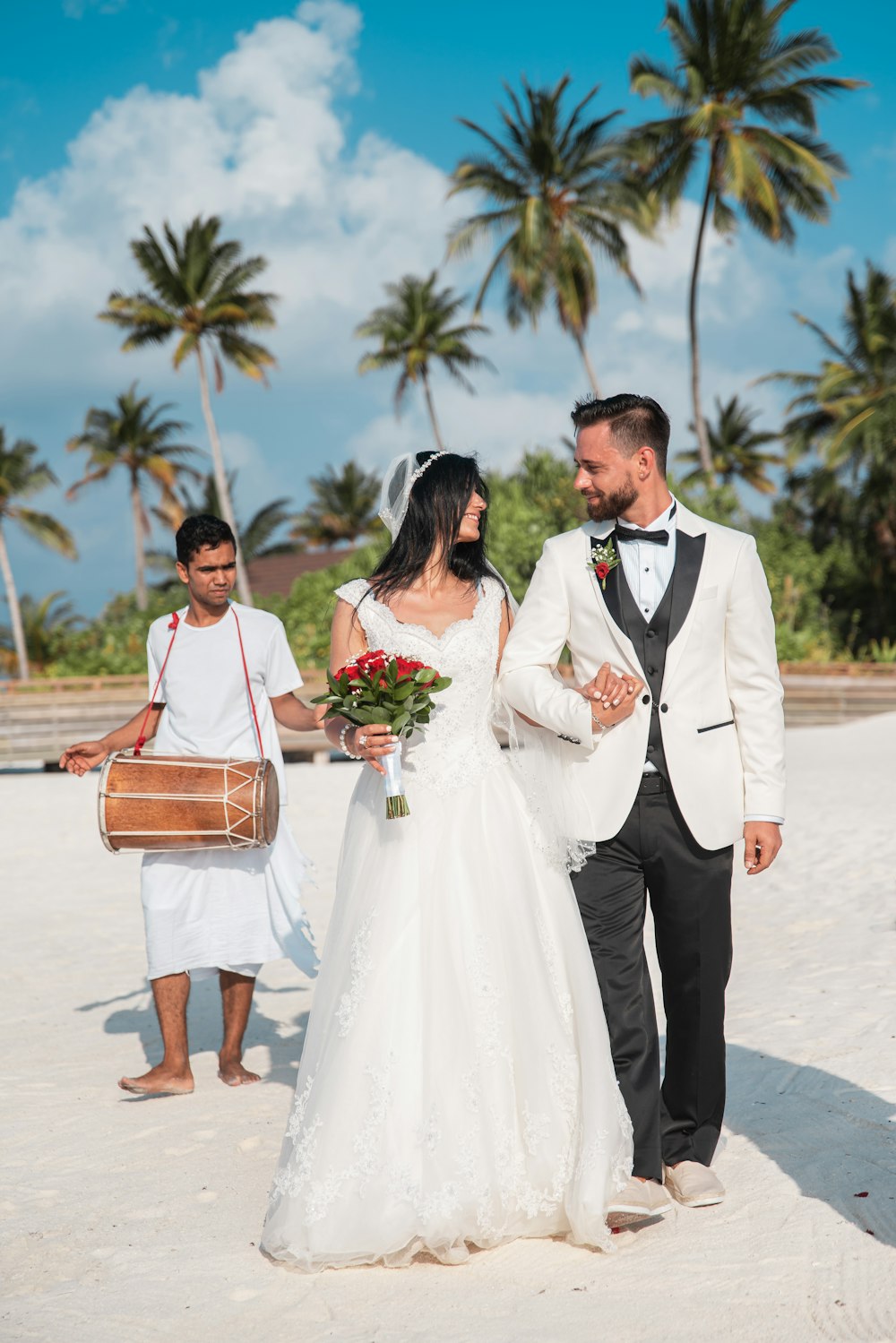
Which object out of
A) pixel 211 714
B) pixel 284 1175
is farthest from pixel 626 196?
pixel 284 1175

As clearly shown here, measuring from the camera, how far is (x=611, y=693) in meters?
3.24

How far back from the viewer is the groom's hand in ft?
11.4

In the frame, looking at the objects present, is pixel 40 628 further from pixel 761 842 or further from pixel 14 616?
pixel 761 842

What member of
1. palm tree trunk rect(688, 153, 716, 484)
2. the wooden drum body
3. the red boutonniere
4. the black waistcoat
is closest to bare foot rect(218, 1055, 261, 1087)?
the wooden drum body

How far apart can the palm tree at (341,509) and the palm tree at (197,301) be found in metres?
15.2

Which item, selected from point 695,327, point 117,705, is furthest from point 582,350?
point 117,705

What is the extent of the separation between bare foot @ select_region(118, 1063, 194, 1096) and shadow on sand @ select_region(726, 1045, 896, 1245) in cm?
209

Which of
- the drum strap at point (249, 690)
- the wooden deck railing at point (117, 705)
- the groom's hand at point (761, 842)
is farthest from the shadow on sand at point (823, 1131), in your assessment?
the wooden deck railing at point (117, 705)

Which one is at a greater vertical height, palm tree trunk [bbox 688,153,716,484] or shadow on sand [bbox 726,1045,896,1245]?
palm tree trunk [bbox 688,153,716,484]

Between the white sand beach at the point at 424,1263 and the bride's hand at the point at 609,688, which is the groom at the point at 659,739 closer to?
the bride's hand at the point at 609,688

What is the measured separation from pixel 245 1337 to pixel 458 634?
6.22ft

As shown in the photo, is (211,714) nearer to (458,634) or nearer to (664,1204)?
(458,634)

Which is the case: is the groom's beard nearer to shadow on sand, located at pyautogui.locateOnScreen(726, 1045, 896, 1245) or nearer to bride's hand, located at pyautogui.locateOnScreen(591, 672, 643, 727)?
bride's hand, located at pyautogui.locateOnScreen(591, 672, 643, 727)

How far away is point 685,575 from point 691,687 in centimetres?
32
